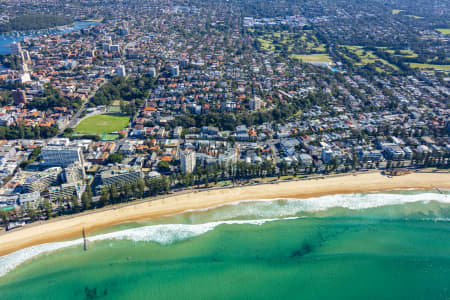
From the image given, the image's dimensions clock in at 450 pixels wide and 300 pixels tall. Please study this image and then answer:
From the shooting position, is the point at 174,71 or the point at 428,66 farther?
the point at 428,66

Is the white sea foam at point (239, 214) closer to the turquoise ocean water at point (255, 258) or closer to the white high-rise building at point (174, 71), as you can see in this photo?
the turquoise ocean water at point (255, 258)

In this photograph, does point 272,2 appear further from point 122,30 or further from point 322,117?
point 322,117

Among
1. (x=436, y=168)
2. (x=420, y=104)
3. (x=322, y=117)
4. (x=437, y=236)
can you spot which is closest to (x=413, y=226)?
(x=437, y=236)

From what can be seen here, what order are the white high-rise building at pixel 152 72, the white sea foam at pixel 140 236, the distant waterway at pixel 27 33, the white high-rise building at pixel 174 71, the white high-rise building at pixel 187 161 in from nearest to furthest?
the white sea foam at pixel 140 236, the white high-rise building at pixel 187 161, the white high-rise building at pixel 174 71, the white high-rise building at pixel 152 72, the distant waterway at pixel 27 33

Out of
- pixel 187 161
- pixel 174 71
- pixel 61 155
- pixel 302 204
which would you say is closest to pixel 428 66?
pixel 174 71

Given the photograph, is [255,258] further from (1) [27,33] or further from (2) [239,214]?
(1) [27,33]

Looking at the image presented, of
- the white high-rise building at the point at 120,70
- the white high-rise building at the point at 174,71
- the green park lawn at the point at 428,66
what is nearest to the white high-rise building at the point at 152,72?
the white high-rise building at the point at 174,71

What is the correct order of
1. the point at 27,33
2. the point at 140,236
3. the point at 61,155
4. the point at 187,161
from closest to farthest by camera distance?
the point at 140,236 < the point at 187,161 < the point at 61,155 < the point at 27,33
